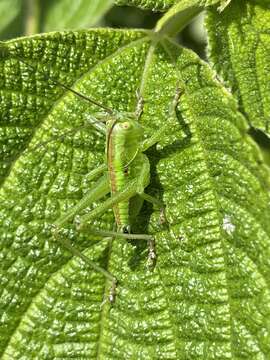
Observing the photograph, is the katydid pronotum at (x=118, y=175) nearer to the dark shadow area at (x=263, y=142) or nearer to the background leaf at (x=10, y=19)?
the dark shadow area at (x=263, y=142)

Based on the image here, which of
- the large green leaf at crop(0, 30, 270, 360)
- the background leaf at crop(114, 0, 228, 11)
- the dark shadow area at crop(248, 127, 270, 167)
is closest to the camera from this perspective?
the large green leaf at crop(0, 30, 270, 360)

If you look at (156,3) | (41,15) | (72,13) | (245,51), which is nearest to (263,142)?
(245,51)

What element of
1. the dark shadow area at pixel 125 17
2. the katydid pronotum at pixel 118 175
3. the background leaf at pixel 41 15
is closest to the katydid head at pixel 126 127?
the katydid pronotum at pixel 118 175

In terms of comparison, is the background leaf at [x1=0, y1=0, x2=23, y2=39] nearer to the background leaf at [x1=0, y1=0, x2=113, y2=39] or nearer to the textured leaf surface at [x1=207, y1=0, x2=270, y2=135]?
the background leaf at [x1=0, y1=0, x2=113, y2=39]

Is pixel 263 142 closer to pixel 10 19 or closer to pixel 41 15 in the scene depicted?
pixel 41 15

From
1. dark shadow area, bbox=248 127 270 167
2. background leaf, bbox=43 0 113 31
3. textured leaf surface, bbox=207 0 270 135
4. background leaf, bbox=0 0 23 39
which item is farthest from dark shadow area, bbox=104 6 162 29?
textured leaf surface, bbox=207 0 270 135

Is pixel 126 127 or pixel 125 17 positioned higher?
pixel 125 17
